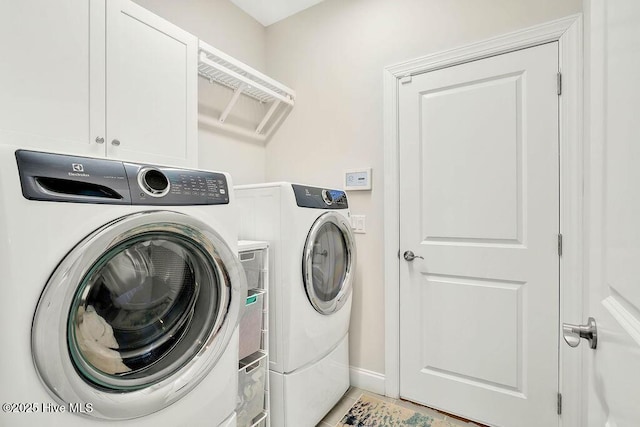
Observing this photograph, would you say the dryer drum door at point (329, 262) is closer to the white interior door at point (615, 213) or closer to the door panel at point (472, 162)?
the door panel at point (472, 162)

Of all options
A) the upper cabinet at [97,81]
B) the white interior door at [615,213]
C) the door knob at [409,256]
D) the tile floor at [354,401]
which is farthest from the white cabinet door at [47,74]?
the tile floor at [354,401]

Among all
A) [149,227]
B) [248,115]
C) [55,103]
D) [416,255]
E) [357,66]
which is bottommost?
[416,255]

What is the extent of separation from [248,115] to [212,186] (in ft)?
5.18

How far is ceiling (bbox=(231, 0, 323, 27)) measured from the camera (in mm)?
2326

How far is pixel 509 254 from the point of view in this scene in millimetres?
1694

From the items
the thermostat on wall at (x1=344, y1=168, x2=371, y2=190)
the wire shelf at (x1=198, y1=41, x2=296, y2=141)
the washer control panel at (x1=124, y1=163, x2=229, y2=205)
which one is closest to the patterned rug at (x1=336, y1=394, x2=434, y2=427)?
the thermostat on wall at (x1=344, y1=168, x2=371, y2=190)

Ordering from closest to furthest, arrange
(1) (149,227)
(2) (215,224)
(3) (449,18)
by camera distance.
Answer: (1) (149,227)
(2) (215,224)
(3) (449,18)

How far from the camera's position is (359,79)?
7.10 feet

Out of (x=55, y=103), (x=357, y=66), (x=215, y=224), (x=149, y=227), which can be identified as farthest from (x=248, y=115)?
(x=149, y=227)

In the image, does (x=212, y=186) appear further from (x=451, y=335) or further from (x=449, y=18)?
(x=449, y=18)

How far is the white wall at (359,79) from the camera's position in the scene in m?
1.84

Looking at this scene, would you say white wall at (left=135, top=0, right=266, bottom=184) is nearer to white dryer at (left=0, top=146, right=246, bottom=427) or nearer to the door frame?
white dryer at (left=0, top=146, right=246, bottom=427)

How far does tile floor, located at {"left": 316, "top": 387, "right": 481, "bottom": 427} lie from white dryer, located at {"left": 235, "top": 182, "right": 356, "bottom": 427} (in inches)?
2.7

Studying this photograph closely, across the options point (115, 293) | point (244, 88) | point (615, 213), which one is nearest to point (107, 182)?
point (115, 293)
